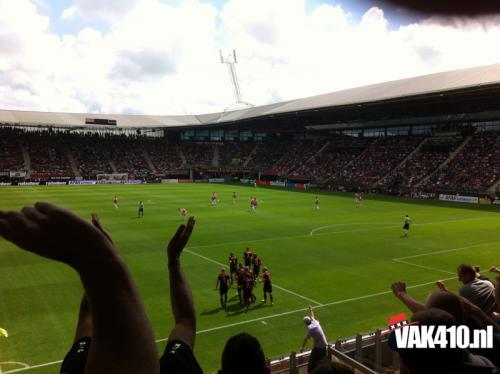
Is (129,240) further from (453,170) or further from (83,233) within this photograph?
(453,170)

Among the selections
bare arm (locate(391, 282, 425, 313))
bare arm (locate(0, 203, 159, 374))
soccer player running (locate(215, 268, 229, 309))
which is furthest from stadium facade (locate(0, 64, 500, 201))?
bare arm (locate(0, 203, 159, 374))

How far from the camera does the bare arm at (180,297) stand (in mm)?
2906

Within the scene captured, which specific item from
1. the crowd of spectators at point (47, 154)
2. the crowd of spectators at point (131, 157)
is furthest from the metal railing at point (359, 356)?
the crowd of spectators at point (131, 157)

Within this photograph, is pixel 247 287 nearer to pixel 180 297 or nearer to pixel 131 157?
pixel 180 297

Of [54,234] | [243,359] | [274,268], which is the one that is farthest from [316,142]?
[54,234]

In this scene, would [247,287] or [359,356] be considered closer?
[359,356]

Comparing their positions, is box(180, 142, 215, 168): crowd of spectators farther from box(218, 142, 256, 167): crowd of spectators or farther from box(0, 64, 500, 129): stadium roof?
box(0, 64, 500, 129): stadium roof

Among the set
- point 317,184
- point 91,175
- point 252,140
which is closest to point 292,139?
point 252,140

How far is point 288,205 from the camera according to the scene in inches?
1911

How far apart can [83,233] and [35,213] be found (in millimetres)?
177

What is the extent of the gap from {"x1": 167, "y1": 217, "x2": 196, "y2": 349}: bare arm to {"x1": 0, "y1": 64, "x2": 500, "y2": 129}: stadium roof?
49.6 meters

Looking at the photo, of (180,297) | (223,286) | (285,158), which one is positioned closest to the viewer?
(180,297)

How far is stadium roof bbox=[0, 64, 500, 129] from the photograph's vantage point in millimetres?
51344

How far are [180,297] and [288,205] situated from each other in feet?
150
